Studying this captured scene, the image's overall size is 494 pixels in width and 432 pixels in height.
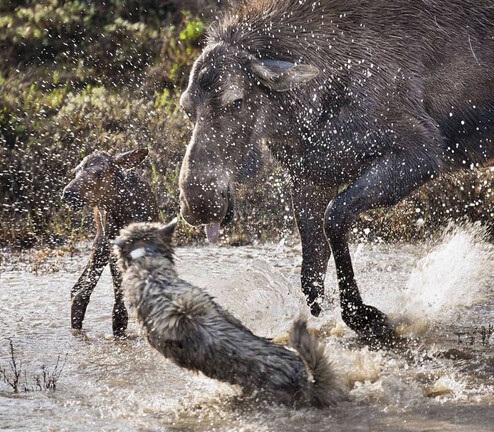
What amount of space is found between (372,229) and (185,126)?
283 cm

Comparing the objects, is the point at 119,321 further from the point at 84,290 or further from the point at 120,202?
the point at 120,202

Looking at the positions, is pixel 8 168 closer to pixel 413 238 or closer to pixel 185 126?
pixel 185 126

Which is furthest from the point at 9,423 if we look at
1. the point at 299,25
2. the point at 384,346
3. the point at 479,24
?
the point at 479,24

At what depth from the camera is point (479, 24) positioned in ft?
21.0

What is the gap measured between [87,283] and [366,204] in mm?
2014

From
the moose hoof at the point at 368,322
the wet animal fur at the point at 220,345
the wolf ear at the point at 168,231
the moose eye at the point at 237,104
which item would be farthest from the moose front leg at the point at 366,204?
the wet animal fur at the point at 220,345

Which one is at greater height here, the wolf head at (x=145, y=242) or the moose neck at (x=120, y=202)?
the moose neck at (x=120, y=202)

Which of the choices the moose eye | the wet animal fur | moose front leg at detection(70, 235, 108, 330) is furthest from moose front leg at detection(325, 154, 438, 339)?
moose front leg at detection(70, 235, 108, 330)

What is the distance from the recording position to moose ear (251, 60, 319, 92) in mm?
5977

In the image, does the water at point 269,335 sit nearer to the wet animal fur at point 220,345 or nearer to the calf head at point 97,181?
the wet animal fur at point 220,345

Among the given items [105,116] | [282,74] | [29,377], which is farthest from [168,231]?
[105,116]

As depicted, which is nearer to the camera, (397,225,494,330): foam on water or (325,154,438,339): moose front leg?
(325,154,438,339): moose front leg

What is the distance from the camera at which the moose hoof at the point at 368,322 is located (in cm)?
A: 621

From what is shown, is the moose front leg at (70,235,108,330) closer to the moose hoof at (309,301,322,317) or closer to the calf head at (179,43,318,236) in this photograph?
the calf head at (179,43,318,236)
